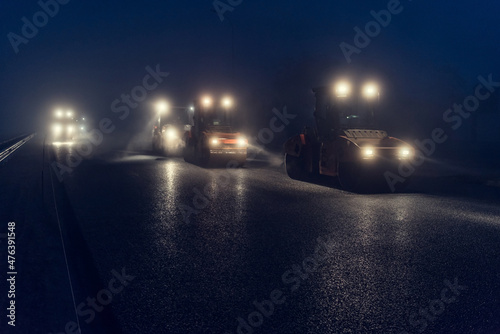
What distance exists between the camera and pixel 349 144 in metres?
12.7

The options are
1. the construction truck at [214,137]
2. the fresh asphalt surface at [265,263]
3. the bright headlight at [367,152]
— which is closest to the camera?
the fresh asphalt surface at [265,263]

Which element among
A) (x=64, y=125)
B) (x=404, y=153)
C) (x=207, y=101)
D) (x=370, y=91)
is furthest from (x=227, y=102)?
(x=64, y=125)

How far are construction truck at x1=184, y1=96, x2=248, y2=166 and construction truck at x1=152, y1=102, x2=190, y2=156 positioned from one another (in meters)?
3.37

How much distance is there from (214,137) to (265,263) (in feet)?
44.2

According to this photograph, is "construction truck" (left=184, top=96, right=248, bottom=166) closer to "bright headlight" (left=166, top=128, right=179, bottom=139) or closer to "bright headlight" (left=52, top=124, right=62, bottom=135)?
"bright headlight" (left=166, top=128, right=179, bottom=139)

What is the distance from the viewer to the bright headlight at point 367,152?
40.4 feet

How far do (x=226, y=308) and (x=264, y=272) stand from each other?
3.93 feet

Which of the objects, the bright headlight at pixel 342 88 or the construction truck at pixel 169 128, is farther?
the construction truck at pixel 169 128

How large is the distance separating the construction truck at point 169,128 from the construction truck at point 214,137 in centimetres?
337

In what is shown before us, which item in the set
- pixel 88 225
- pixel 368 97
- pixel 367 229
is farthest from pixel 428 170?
pixel 88 225

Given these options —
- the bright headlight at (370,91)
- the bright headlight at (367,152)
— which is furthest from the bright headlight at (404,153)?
the bright headlight at (370,91)

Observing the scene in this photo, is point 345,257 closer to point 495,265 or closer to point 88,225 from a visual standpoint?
point 495,265

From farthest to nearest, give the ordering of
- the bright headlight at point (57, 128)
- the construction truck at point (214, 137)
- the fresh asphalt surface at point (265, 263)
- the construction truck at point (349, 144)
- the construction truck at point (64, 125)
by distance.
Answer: the bright headlight at point (57, 128), the construction truck at point (64, 125), the construction truck at point (214, 137), the construction truck at point (349, 144), the fresh asphalt surface at point (265, 263)

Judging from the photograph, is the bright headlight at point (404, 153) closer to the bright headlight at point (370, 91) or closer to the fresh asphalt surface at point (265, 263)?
the fresh asphalt surface at point (265, 263)
